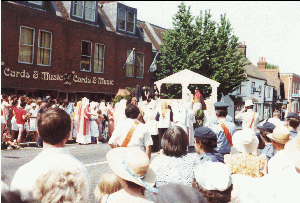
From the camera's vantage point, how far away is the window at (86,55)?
66.7 feet

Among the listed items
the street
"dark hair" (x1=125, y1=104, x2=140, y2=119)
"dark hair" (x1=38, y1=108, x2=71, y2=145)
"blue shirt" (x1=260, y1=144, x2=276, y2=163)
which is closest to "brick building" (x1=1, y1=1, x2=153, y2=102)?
the street

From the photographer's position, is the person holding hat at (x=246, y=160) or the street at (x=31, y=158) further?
the street at (x=31, y=158)

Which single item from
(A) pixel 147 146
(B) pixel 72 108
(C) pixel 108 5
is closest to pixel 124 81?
(C) pixel 108 5

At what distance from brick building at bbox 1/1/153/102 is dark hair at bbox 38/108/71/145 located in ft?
37.7

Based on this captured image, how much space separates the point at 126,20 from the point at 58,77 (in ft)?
26.9

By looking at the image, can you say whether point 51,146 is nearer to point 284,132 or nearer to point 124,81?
point 284,132

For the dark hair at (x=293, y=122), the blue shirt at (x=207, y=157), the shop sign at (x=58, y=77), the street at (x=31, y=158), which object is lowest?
the street at (x=31, y=158)

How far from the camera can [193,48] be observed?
2475 centimetres

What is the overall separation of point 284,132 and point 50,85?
16.3 metres

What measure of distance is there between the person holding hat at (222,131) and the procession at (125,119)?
21mm

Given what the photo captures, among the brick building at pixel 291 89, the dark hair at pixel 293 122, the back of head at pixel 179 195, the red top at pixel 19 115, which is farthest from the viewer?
the brick building at pixel 291 89

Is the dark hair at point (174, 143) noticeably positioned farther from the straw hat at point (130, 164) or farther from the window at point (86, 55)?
the window at point (86, 55)

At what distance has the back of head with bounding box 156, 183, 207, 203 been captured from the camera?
2135 mm

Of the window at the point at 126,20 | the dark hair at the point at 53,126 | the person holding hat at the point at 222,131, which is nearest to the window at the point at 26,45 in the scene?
the window at the point at 126,20
